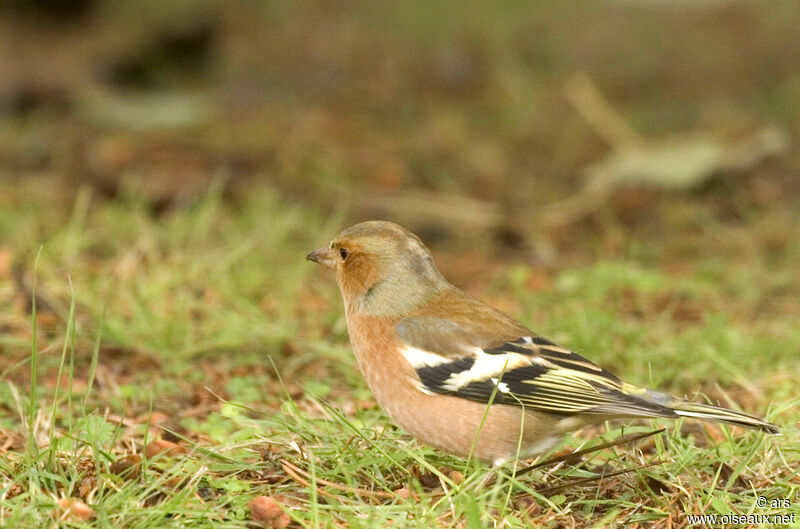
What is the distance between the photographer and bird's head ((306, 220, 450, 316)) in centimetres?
389

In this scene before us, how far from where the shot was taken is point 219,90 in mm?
10438

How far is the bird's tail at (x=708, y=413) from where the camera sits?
10.7 feet

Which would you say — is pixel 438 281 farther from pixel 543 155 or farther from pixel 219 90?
pixel 219 90

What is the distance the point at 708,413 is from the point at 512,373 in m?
0.59

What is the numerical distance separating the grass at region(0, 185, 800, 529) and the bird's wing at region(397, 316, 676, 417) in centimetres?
23

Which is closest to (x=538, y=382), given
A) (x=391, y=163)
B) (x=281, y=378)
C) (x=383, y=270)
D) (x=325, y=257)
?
(x=383, y=270)

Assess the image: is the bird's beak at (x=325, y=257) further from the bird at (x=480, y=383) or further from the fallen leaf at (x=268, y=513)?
the fallen leaf at (x=268, y=513)

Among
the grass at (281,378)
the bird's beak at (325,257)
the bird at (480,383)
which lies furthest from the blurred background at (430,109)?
the bird at (480,383)

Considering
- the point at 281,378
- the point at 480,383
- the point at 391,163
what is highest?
the point at 480,383

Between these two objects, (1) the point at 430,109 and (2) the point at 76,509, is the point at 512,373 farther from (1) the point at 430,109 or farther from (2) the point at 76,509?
(1) the point at 430,109

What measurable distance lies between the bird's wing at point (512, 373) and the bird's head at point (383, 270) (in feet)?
0.56

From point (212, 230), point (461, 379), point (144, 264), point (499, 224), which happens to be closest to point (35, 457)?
point (461, 379)

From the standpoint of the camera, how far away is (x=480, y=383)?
140 inches

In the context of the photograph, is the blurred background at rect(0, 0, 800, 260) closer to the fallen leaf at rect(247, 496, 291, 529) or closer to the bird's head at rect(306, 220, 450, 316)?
the bird's head at rect(306, 220, 450, 316)
